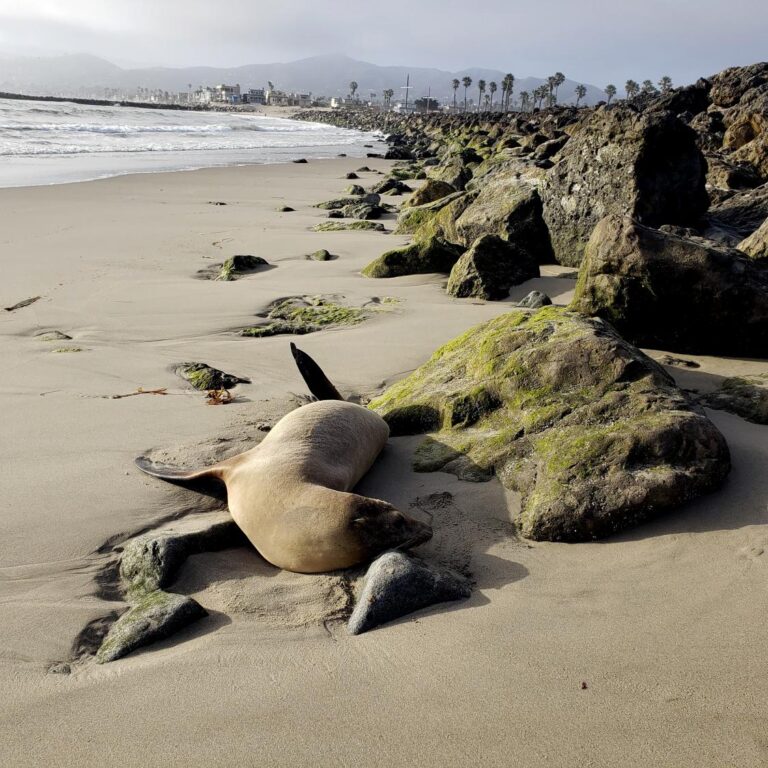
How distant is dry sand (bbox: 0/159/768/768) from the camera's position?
2047 mm

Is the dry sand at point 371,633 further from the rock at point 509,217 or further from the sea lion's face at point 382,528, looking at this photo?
the rock at point 509,217

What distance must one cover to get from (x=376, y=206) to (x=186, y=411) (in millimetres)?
10507

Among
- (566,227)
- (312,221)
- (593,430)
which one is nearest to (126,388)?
(593,430)

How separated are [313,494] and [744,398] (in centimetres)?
252

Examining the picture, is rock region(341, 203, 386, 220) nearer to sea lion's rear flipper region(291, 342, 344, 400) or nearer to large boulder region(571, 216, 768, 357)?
large boulder region(571, 216, 768, 357)

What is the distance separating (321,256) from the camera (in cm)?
1005

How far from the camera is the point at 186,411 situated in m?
4.73

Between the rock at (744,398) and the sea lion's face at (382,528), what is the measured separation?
204 cm

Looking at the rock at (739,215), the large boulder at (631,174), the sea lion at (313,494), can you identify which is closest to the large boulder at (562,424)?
the sea lion at (313,494)

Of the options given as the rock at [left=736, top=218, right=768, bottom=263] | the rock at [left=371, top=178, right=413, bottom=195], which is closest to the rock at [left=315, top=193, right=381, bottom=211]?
the rock at [left=371, top=178, right=413, bottom=195]

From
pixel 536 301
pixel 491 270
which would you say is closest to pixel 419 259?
pixel 491 270

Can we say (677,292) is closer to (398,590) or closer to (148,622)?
(398,590)

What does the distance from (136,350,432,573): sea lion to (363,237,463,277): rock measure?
495 centimetres

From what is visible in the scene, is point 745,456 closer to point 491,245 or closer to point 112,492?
point 112,492
